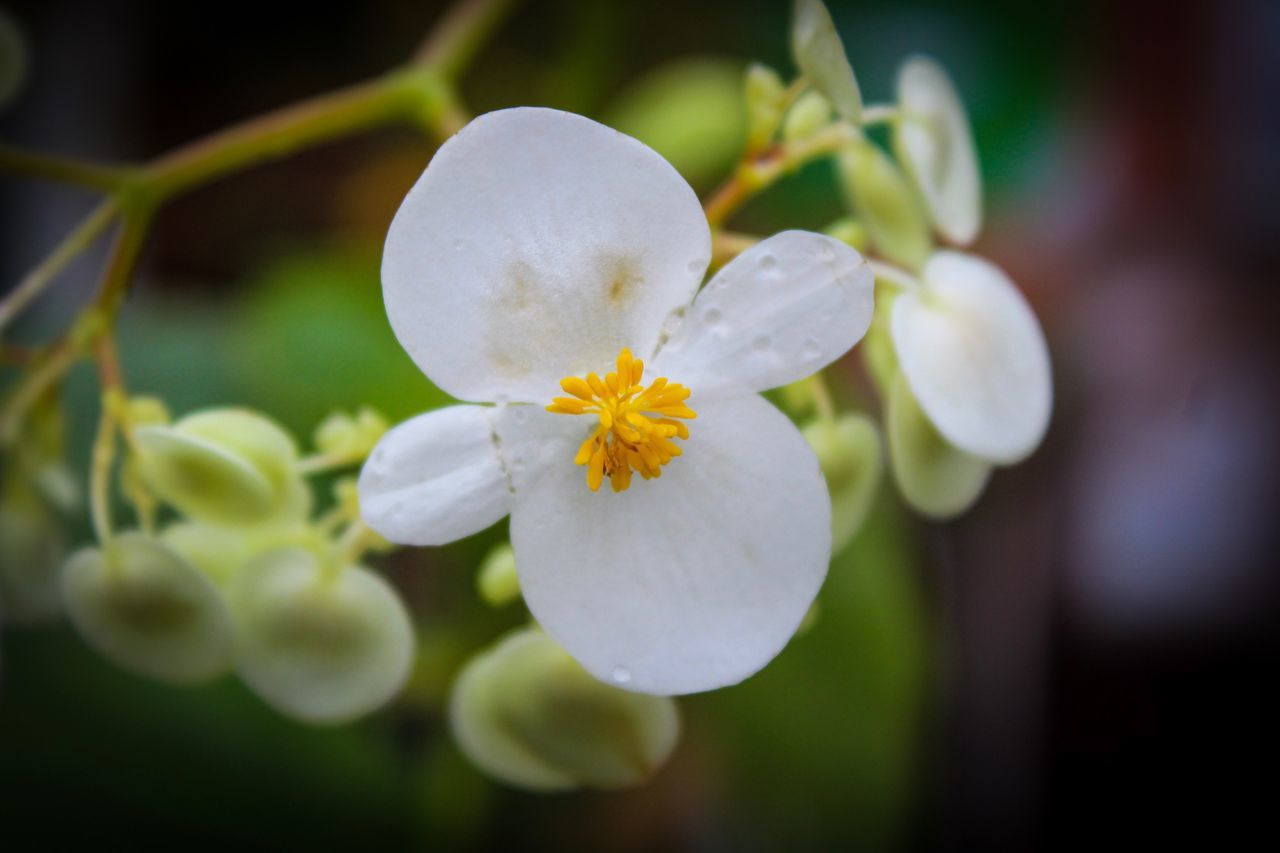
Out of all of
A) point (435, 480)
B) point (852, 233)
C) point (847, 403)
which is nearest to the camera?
point (435, 480)

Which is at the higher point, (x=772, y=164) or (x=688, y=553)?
(x=772, y=164)

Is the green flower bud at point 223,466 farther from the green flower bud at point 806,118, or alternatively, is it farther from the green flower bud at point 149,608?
the green flower bud at point 806,118

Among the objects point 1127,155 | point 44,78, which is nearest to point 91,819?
point 44,78

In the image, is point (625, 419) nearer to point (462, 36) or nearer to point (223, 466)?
point (223, 466)

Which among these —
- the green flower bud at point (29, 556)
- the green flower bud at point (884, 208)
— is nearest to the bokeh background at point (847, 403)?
the green flower bud at point (29, 556)

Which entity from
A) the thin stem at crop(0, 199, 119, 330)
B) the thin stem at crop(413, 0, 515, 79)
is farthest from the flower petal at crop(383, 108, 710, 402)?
the thin stem at crop(413, 0, 515, 79)

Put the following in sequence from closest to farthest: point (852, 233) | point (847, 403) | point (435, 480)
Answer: point (435, 480), point (852, 233), point (847, 403)

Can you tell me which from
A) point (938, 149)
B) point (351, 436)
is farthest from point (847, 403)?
point (351, 436)
